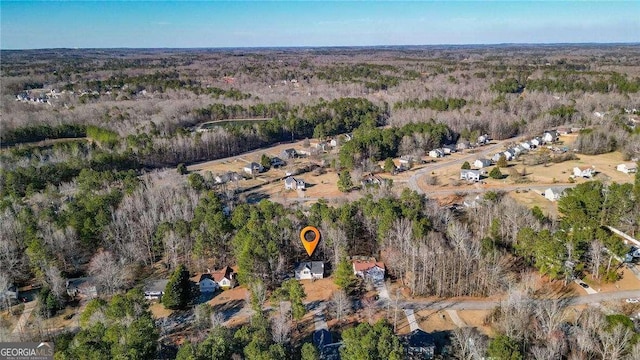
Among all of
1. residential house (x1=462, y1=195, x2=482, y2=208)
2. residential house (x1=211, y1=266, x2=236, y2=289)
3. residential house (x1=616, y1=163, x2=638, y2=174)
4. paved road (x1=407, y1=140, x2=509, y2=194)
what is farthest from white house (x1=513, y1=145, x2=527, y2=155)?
residential house (x1=211, y1=266, x2=236, y2=289)

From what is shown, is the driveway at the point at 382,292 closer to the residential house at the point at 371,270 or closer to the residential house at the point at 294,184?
the residential house at the point at 371,270

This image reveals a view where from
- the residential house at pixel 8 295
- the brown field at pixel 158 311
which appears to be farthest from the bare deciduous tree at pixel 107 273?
the residential house at pixel 8 295

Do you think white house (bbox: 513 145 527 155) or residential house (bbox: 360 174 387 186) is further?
white house (bbox: 513 145 527 155)

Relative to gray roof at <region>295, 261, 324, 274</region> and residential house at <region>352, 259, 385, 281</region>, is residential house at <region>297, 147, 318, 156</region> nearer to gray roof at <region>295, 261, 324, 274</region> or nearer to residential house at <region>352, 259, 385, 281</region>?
gray roof at <region>295, 261, 324, 274</region>

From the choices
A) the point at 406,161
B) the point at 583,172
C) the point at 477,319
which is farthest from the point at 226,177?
the point at 583,172

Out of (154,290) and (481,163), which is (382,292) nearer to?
(154,290)

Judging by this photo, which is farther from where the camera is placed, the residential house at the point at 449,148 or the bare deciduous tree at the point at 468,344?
the residential house at the point at 449,148
